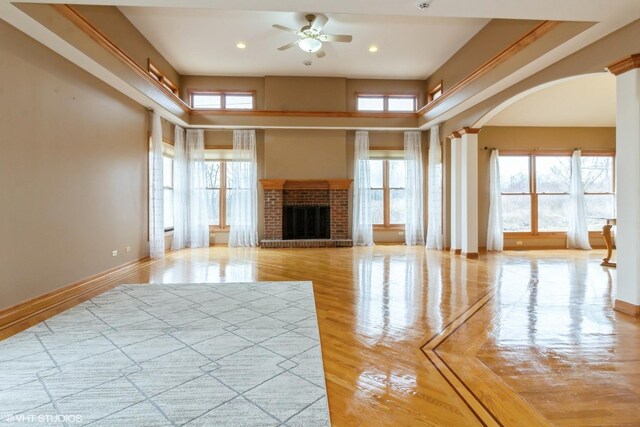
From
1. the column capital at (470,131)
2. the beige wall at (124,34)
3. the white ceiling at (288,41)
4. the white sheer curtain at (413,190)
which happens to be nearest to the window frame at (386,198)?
the white sheer curtain at (413,190)

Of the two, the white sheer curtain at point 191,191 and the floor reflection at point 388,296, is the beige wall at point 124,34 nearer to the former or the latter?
the white sheer curtain at point 191,191

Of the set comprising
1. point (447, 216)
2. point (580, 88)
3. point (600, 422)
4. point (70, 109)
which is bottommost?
point (600, 422)

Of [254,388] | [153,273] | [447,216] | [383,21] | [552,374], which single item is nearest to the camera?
[254,388]

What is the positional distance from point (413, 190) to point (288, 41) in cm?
446

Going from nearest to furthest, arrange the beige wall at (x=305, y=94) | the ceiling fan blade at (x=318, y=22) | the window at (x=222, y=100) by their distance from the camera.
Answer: the ceiling fan blade at (x=318, y=22), the beige wall at (x=305, y=94), the window at (x=222, y=100)

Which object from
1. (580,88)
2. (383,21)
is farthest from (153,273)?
(580,88)

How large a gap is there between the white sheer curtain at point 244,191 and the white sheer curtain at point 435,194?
13.7 feet

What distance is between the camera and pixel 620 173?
3.47 meters

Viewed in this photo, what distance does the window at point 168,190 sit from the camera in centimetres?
746

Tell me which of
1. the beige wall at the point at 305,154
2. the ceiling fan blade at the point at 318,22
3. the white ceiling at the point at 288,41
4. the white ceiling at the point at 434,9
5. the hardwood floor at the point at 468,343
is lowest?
the hardwood floor at the point at 468,343

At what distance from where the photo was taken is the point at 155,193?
253 inches

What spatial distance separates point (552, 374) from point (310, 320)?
181 centimetres

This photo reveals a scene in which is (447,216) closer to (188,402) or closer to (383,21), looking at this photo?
(383,21)

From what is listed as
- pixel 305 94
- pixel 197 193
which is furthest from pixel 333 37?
pixel 197 193
